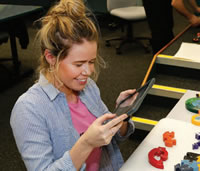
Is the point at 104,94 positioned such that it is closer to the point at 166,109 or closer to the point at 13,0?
the point at 166,109

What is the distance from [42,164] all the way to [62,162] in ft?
0.21

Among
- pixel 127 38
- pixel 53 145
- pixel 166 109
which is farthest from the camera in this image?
pixel 127 38

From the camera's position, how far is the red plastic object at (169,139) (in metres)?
1.29

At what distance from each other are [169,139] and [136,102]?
265mm

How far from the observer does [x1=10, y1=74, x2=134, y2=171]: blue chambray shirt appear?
1131 millimetres

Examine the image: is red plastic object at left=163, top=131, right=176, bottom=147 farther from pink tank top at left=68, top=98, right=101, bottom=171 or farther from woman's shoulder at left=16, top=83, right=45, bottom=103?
woman's shoulder at left=16, top=83, right=45, bottom=103

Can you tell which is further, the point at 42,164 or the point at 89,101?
the point at 89,101

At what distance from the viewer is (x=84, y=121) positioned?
1328 millimetres

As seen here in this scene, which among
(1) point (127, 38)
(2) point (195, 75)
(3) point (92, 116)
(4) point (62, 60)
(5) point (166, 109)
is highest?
(4) point (62, 60)

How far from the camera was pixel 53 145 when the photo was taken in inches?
48.2

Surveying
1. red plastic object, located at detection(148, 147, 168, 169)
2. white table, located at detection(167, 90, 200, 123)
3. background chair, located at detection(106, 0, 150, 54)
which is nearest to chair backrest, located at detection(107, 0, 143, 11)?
background chair, located at detection(106, 0, 150, 54)

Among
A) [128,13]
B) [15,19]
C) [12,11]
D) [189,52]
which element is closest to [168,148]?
[189,52]

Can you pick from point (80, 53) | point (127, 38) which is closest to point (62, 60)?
point (80, 53)

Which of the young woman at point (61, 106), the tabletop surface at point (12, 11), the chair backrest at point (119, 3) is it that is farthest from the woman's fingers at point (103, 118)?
the chair backrest at point (119, 3)
